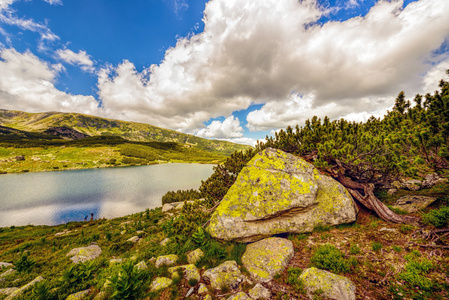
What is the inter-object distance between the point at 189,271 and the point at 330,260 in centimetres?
551

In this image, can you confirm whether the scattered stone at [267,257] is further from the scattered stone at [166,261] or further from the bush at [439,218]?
the bush at [439,218]

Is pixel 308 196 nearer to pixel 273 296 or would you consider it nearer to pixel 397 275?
pixel 397 275

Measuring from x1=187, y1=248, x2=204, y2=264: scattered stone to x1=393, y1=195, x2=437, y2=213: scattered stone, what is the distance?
11.3 m

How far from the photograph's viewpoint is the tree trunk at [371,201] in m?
7.89

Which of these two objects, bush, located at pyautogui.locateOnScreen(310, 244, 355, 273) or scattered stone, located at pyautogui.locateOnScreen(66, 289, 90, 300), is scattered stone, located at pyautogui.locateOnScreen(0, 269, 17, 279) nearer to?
scattered stone, located at pyautogui.locateOnScreen(66, 289, 90, 300)

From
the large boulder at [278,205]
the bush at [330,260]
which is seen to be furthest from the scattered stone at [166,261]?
the bush at [330,260]

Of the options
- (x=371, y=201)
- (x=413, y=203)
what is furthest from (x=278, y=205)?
(x=413, y=203)

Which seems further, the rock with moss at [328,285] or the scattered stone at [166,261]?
the scattered stone at [166,261]

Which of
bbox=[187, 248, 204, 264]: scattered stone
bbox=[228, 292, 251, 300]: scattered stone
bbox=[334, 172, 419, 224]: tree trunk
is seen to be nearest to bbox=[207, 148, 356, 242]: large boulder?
bbox=[187, 248, 204, 264]: scattered stone

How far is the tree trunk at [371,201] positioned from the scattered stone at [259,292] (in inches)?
313

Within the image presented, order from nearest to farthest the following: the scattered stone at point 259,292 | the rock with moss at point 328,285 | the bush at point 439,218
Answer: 1. the rock with moss at point 328,285
2. the scattered stone at point 259,292
3. the bush at point 439,218

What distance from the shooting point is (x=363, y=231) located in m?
7.71

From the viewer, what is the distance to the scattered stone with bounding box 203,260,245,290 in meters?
5.43

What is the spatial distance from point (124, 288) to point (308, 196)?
8696 millimetres
